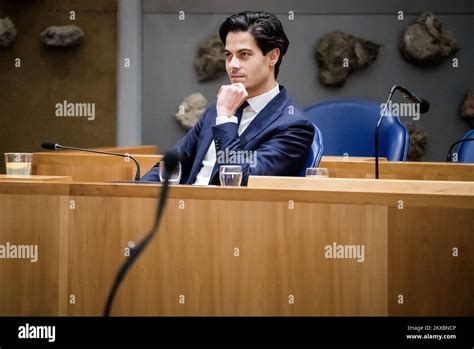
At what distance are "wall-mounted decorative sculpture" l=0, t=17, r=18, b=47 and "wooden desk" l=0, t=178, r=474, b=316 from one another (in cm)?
460

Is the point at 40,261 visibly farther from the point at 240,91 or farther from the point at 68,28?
the point at 68,28

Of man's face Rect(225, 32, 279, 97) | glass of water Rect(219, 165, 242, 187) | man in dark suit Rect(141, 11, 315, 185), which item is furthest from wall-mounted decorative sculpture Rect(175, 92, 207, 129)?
glass of water Rect(219, 165, 242, 187)

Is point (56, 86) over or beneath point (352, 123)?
over

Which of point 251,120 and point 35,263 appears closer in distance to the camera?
point 35,263

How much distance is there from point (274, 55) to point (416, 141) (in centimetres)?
358

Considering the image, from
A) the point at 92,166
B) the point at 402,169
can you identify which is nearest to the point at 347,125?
Answer: the point at 402,169

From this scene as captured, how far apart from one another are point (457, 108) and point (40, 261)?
5.12 metres

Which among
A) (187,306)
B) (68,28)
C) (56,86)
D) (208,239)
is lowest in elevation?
(187,306)

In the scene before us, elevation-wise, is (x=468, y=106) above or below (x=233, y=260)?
above

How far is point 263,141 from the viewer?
294cm

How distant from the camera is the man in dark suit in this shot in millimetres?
2826

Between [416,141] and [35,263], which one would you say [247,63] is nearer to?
[35,263]

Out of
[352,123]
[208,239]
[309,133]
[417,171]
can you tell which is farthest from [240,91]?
[352,123]

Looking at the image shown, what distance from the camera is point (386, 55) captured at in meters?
6.52
